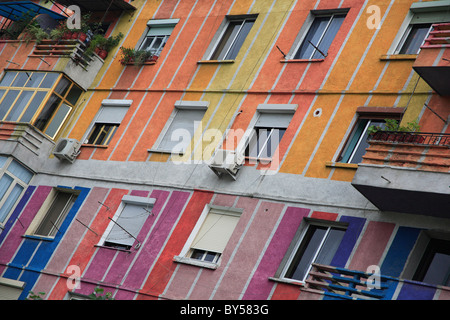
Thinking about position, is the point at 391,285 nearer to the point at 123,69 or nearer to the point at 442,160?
the point at 442,160

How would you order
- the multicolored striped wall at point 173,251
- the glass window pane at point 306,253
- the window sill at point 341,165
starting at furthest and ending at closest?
the window sill at point 341,165, the glass window pane at point 306,253, the multicolored striped wall at point 173,251

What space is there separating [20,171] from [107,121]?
3407 millimetres

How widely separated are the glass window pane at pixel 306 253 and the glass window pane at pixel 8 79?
13.4 metres

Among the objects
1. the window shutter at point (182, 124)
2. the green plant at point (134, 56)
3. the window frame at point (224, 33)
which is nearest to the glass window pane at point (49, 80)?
the green plant at point (134, 56)

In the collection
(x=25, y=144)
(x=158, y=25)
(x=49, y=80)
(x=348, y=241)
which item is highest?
(x=158, y=25)

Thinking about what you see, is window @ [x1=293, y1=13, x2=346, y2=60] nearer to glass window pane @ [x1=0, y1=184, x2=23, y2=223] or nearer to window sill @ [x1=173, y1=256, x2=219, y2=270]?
window sill @ [x1=173, y1=256, x2=219, y2=270]

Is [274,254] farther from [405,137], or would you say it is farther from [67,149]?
[67,149]

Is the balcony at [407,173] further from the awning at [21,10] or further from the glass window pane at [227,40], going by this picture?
the awning at [21,10]

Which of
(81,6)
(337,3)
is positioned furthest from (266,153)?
(81,6)

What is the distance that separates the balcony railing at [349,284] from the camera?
606 inches

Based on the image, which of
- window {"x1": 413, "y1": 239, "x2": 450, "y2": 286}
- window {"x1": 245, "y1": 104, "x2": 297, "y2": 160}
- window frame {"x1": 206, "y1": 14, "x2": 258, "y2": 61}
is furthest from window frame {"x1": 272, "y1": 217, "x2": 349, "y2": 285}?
window frame {"x1": 206, "y1": 14, "x2": 258, "y2": 61}

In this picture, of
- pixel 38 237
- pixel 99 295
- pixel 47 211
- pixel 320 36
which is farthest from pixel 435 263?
pixel 47 211

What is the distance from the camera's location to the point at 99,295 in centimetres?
2045

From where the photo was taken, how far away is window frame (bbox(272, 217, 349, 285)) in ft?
59.6
